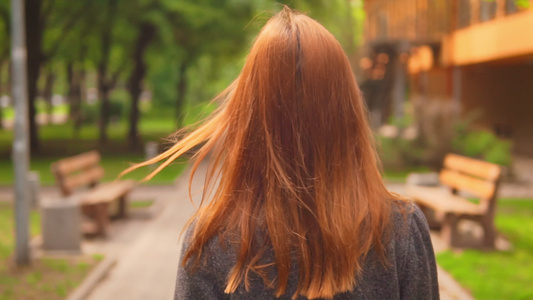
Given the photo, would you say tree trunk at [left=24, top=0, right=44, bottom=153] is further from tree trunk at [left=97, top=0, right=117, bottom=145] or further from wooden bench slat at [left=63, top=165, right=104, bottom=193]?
wooden bench slat at [left=63, top=165, right=104, bottom=193]

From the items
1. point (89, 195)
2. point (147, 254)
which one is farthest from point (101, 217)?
point (147, 254)

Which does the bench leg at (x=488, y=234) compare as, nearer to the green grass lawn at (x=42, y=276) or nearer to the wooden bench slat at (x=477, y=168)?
the wooden bench slat at (x=477, y=168)

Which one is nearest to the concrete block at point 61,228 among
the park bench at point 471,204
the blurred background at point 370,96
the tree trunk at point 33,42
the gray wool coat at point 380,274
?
the blurred background at point 370,96

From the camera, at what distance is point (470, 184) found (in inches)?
339

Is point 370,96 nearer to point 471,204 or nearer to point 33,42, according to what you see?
point 33,42

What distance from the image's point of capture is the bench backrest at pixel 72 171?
352 inches

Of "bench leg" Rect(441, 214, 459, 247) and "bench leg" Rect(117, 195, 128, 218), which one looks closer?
"bench leg" Rect(441, 214, 459, 247)

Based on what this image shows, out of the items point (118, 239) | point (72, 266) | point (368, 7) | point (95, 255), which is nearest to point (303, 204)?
point (72, 266)

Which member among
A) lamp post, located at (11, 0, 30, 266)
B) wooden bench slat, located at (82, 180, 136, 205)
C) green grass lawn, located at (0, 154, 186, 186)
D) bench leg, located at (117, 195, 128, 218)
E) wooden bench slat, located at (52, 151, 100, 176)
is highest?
lamp post, located at (11, 0, 30, 266)

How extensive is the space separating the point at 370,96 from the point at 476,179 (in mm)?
29530

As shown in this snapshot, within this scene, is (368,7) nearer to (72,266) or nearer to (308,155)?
(72,266)

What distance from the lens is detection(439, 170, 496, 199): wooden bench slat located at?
7.85 meters

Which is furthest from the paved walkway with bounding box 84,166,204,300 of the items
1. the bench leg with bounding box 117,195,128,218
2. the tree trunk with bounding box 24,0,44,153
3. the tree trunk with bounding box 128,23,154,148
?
the tree trunk with bounding box 128,23,154,148


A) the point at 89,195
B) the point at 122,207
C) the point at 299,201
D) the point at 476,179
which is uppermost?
the point at 299,201
